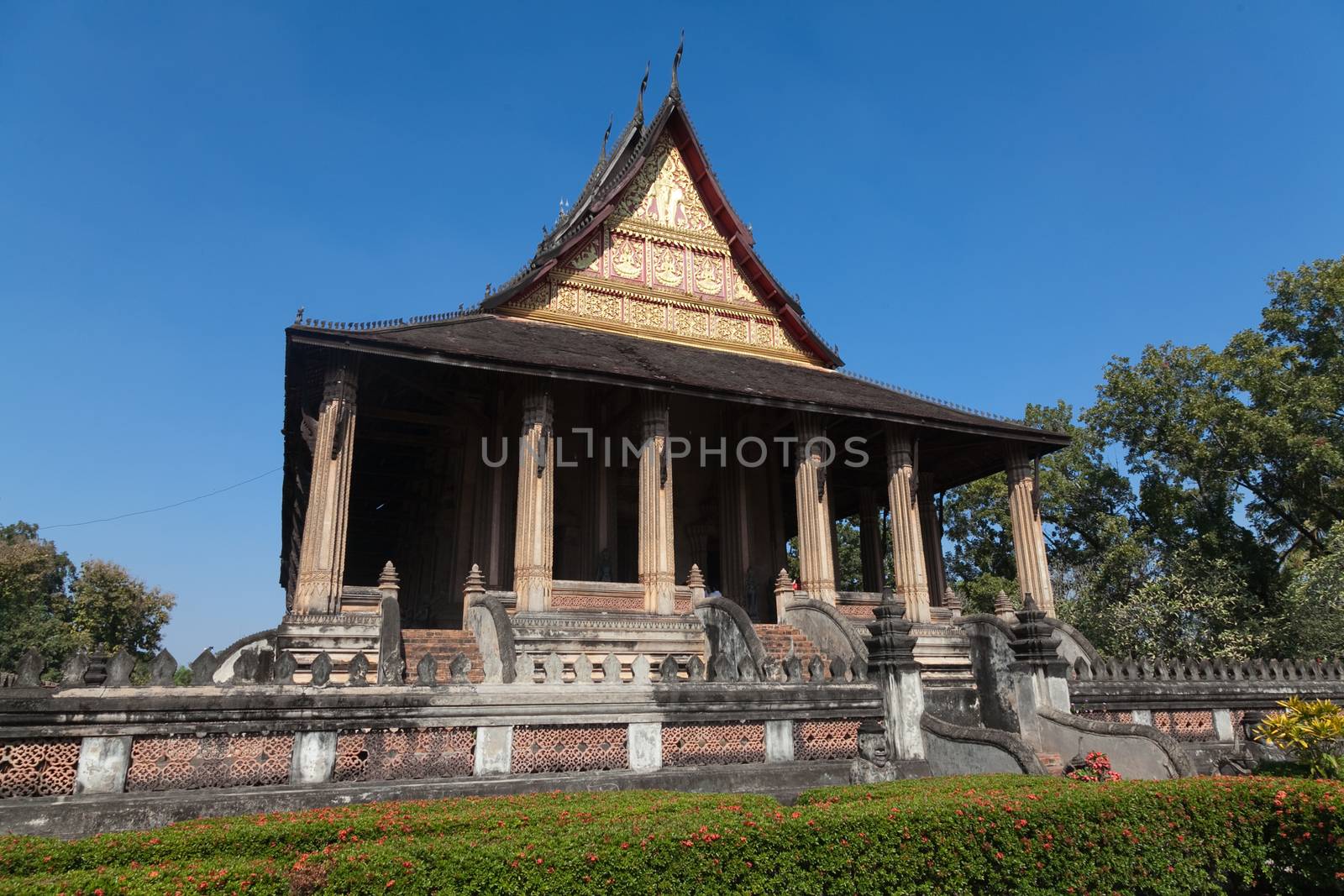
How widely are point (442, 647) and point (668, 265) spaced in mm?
12047

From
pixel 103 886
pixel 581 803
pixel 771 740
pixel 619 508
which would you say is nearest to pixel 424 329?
pixel 619 508

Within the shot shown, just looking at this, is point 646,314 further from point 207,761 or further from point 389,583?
point 207,761

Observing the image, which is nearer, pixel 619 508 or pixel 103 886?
pixel 103 886

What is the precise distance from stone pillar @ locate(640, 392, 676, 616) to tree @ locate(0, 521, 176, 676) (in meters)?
30.2

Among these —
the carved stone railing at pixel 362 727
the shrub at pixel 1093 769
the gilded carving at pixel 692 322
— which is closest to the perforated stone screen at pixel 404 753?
the carved stone railing at pixel 362 727

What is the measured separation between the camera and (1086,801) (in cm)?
634

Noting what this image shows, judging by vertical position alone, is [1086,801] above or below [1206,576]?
below

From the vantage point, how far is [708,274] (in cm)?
2216

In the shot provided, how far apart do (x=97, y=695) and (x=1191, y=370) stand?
26.1 metres

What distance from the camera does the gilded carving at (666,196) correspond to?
21.9 m

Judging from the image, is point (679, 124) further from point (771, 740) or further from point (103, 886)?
point (103, 886)

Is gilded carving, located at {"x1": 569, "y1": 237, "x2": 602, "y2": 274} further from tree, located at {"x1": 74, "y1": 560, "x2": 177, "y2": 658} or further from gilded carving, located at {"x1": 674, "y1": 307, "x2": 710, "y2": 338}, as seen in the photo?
tree, located at {"x1": 74, "y1": 560, "x2": 177, "y2": 658}

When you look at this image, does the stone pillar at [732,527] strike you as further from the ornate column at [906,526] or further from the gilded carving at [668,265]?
the gilded carving at [668,265]

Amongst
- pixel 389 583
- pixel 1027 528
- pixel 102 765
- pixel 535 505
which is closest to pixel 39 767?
pixel 102 765
